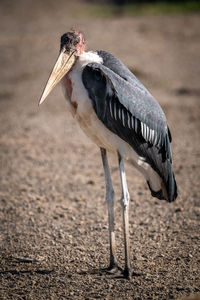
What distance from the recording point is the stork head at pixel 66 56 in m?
3.70

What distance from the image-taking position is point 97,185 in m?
5.97

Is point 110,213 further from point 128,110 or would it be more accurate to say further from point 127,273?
point 128,110

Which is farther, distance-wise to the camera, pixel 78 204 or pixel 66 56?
pixel 78 204

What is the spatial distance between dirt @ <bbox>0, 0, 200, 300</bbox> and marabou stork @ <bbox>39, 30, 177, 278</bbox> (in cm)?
37

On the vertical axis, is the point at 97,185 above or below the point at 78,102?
below

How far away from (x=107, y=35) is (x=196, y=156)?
8769mm

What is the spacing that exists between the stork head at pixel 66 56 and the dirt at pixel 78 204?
1564 millimetres

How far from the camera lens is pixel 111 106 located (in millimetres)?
3625

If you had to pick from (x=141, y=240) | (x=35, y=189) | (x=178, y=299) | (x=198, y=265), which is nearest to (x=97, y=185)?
(x=35, y=189)

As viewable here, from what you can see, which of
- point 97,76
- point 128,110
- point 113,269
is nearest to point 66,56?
point 97,76

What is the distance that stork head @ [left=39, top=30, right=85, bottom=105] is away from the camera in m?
3.70

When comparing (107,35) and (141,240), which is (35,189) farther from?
(107,35)

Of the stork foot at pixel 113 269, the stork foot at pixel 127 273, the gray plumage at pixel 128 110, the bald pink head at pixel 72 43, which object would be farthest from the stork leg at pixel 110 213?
the bald pink head at pixel 72 43

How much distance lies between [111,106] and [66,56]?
559 mm
